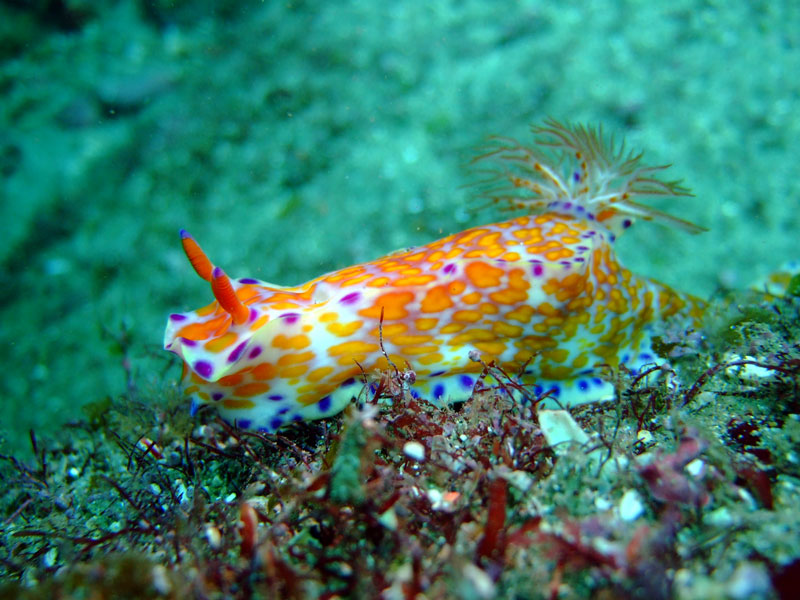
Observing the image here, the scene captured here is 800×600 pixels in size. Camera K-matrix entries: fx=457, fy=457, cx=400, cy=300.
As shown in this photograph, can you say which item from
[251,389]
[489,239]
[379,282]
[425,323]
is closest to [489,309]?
[425,323]

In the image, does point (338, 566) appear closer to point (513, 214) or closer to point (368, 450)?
point (368, 450)

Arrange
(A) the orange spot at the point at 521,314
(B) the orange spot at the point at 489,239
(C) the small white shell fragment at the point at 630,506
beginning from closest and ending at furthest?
(C) the small white shell fragment at the point at 630,506 < (A) the orange spot at the point at 521,314 < (B) the orange spot at the point at 489,239

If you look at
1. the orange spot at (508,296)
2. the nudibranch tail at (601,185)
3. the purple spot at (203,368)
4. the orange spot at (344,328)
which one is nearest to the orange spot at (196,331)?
the purple spot at (203,368)

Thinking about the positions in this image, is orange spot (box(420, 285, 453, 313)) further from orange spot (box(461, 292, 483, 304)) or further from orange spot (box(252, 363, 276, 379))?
orange spot (box(252, 363, 276, 379))

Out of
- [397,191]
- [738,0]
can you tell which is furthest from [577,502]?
[738,0]

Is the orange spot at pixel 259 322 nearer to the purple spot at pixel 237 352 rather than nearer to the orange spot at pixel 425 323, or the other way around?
the purple spot at pixel 237 352

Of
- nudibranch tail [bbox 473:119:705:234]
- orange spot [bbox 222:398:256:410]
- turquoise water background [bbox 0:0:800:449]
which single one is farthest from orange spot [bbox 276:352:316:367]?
turquoise water background [bbox 0:0:800:449]
